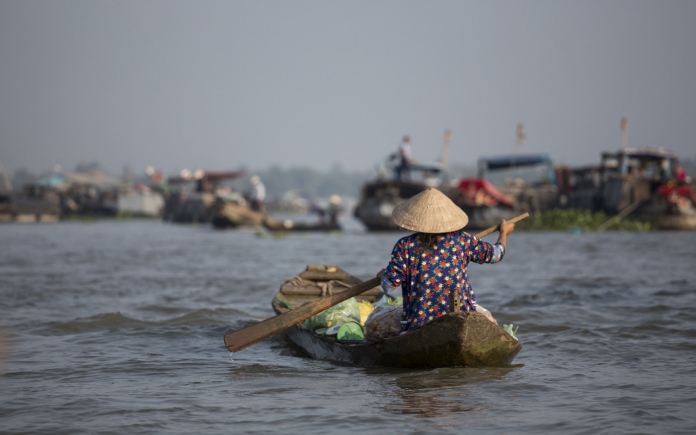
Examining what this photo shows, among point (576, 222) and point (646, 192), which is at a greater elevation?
point (646, 192)

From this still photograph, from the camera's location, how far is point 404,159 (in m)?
30.1

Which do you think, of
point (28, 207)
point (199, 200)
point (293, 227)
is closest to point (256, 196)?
point (293, 227)

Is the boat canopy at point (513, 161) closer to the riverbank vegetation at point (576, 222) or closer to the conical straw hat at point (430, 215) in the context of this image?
the riverbank vegetation at point (576, 222)

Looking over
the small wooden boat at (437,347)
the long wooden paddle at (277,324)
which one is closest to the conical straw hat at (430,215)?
the small wooden boat at (437,347)

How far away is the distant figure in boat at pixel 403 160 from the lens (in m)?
29.8

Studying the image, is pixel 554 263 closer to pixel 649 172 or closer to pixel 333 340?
pixel 333 340

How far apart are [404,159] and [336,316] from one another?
22.9m

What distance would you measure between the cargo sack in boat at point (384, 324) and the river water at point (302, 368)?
0.90ft

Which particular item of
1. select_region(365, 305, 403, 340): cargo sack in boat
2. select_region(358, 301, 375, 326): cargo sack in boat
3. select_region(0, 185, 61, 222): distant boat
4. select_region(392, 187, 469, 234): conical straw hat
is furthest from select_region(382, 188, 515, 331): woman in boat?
select_region(0, 185, 61, 222): distant boat

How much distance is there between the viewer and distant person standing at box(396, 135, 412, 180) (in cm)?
2973

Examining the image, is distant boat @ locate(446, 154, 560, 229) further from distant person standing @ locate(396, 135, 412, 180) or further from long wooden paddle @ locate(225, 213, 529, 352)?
long wooden paddle @ locate(225, 213, 529, 352)

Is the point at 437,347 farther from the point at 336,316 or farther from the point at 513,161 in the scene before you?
the point at 513,161

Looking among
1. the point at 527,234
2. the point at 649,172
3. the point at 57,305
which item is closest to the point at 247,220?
the point at 527,234

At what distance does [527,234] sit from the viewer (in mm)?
29438
